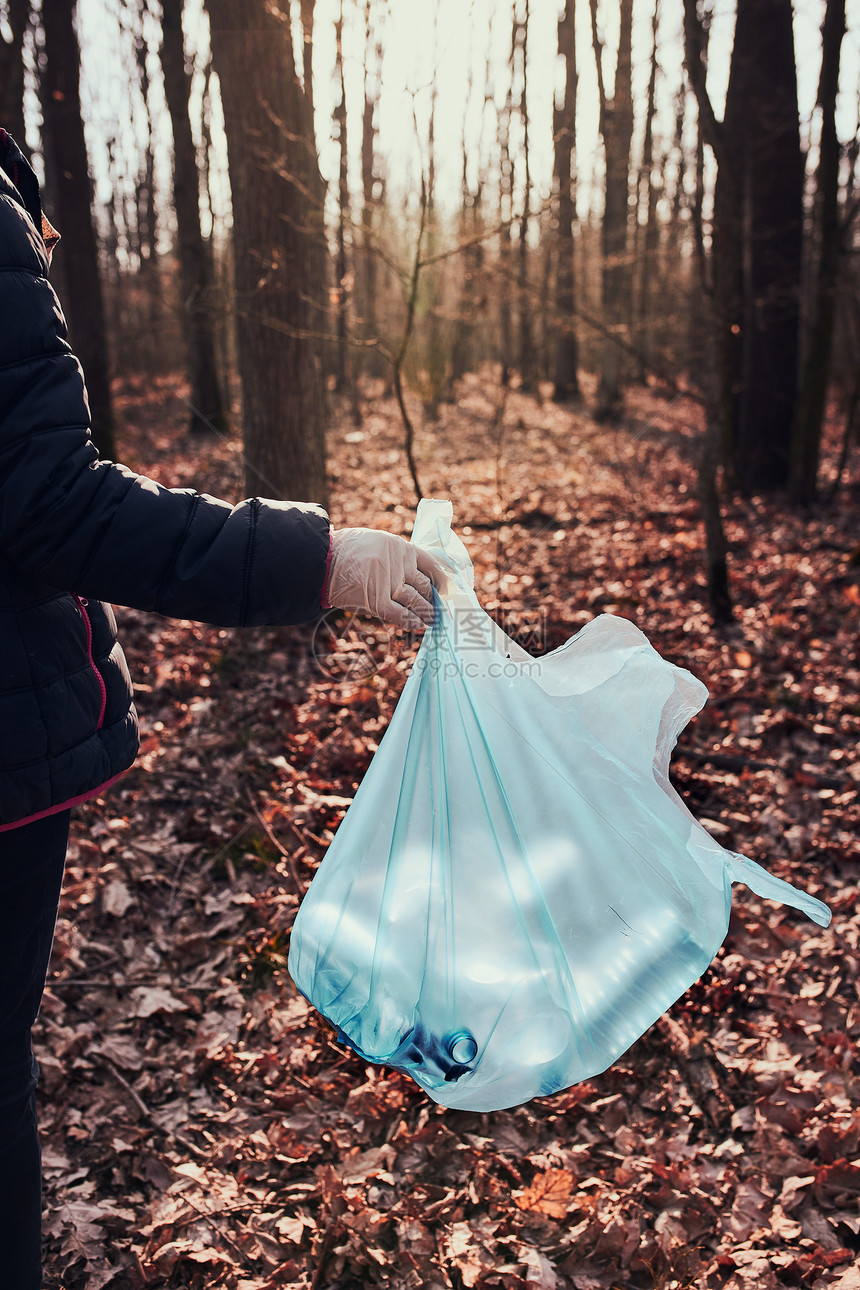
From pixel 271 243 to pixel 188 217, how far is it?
7.13 meters

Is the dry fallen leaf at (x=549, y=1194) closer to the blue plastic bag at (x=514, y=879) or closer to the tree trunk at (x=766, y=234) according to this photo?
the blue plastic bag at (x=514, y=879)

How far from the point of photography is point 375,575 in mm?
1448

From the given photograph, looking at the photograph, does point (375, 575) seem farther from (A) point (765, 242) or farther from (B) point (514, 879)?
(A) point (765, 242)

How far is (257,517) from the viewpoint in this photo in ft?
4.26

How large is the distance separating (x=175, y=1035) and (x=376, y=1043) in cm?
116

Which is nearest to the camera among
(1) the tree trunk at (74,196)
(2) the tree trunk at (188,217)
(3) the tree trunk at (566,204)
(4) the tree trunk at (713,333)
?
(4) the tree trunk at (713,333)

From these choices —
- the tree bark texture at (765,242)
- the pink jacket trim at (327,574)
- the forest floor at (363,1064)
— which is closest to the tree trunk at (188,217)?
the tree bark texture at (765,242)

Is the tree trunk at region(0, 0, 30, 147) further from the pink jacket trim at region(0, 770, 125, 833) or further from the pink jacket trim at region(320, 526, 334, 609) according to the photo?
the pink jacket trim at region(0, 770, 125, 833)

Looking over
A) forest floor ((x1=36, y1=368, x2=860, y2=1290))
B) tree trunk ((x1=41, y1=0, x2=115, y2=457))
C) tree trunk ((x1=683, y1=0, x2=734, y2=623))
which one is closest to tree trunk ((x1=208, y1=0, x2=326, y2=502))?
forest floor ((x1=36, y1=368, x2=860, y2=1290))

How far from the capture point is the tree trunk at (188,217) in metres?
9.52

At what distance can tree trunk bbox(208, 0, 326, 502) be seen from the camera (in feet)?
14.3

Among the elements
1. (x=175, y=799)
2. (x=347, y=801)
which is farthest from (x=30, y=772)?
(x=175, y=799)

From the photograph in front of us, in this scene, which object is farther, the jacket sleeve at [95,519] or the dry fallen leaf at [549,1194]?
the dry fallen leaf at [549,1194]

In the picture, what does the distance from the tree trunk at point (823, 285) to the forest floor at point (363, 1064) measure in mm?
3167
